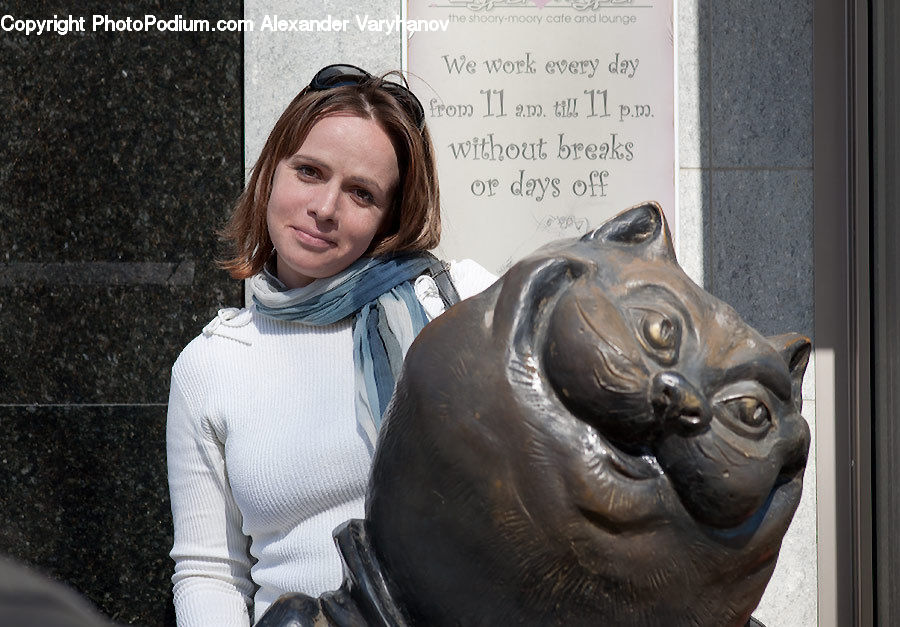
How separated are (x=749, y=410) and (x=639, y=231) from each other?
0.70 ft

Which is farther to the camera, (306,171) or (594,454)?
(306,171)

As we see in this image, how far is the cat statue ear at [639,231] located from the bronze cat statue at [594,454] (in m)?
0.05

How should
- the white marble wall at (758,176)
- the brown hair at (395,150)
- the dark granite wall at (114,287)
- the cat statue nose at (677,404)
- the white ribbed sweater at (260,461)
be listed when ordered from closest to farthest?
the cat statue nose at (677,404) < the white ribbed sweater at (260,461) < the brown hair at (395,150) < the dark granite wall at (114,287) < the white marble wall at (758,176)

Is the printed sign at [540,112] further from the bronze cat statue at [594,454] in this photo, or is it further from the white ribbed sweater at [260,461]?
the bronze cat statue at [594,454]

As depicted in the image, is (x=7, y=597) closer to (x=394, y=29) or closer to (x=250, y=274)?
(x=250, y=274)

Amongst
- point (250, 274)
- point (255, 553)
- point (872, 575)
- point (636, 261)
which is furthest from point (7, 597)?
point (872, 575)

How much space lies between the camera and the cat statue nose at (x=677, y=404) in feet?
2.85

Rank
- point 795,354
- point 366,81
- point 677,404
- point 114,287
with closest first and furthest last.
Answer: point 677,404 < point 795,354 < point 366,81 < point 114,287

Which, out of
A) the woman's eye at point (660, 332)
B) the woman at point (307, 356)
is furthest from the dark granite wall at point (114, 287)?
the woman's eye at point (660, 332)

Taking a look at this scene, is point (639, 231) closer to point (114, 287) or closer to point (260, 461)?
point (260, 461)

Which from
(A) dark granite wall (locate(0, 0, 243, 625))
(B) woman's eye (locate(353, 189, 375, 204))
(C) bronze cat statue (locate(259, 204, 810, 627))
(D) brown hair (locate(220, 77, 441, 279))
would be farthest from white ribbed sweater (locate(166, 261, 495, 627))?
(A) dark granite wall (locate(0, 0, 243, 625))

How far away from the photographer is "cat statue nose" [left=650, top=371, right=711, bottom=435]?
0.87 metres

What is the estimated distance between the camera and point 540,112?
4.22 metres

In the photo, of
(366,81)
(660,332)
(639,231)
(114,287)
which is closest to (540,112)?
(114,287)
